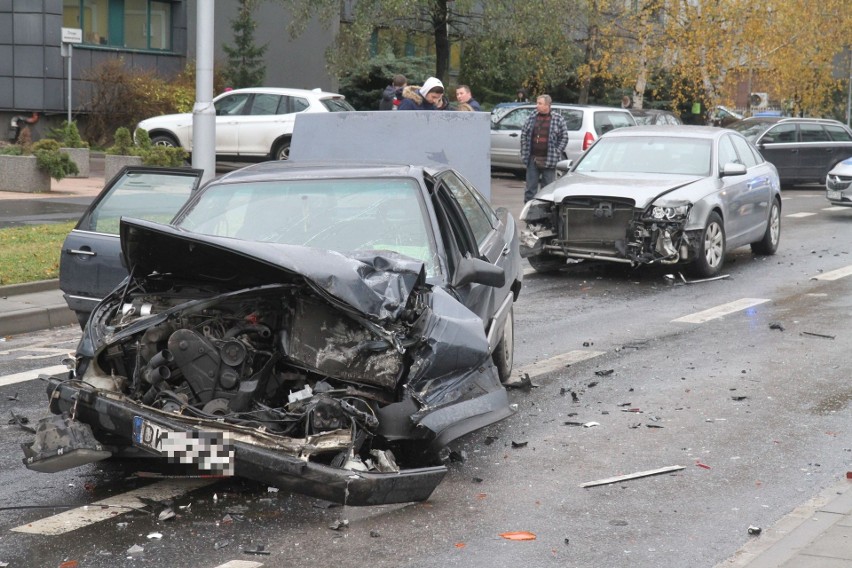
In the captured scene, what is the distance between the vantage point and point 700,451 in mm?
6949

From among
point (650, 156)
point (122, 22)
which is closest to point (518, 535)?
point (650, 156)

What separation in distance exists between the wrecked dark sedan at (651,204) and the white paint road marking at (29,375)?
6308 mm

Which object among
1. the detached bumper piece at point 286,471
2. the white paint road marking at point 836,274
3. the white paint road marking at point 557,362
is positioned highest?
the detached bumper piece at point 286,471

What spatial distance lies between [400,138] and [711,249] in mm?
4049

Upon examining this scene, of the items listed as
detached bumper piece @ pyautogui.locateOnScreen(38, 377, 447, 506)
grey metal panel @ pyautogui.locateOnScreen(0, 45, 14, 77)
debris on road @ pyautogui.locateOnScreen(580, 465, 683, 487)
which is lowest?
debris on road @ pyautogui.locateOnScreen(580, 465, 683, 487)

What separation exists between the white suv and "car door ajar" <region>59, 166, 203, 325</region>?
14387mm

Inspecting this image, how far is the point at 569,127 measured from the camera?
25766 mm

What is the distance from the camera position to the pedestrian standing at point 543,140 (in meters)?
18.1

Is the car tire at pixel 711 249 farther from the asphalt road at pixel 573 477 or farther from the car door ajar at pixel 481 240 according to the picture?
the car door ajar at pixel 481 240

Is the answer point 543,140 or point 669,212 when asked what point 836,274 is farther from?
point 543,140

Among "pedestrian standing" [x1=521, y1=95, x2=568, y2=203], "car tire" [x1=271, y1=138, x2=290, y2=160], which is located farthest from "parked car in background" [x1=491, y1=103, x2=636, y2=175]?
"pedestrian standing" [x1=521, y1=95, x2=568, y2=203]

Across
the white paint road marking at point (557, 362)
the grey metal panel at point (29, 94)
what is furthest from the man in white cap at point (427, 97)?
the grey metal panel at point (29, 94)

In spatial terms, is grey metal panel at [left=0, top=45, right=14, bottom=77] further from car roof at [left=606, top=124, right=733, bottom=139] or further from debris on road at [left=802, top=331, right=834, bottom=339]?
debris on road at [left=802, top=331, right=834, bottom=339]

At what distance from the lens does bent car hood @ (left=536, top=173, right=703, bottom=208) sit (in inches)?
523
